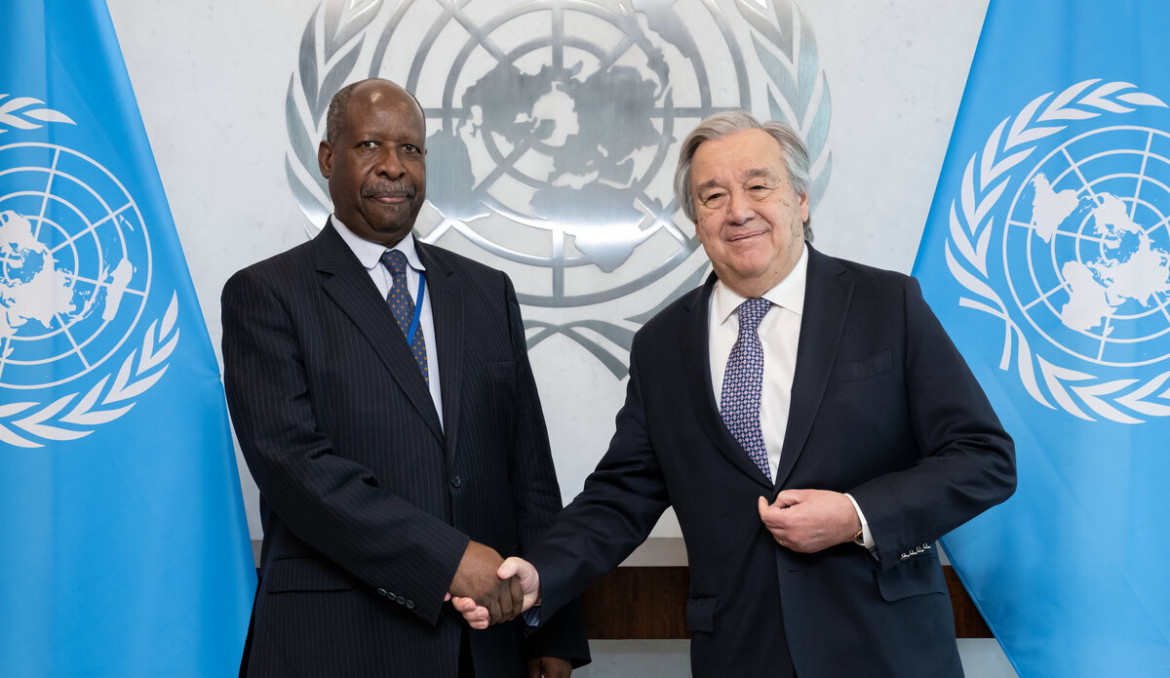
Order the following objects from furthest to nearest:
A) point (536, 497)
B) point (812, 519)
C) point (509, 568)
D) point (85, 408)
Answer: point (85, 408)
point (536, 497)
point (509, 568)
point (812, 519)

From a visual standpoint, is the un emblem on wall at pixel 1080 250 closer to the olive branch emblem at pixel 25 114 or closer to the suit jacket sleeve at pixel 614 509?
the suit jacket sleeve at pixel 614 509

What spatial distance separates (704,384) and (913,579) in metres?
0.49

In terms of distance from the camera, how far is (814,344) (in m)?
1.71

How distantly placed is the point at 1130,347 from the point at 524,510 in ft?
4.88

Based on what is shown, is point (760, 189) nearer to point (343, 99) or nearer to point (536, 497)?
point (536, 497)

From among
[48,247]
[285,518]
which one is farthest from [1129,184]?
[48,247]

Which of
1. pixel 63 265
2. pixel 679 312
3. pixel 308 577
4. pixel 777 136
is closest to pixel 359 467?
pixel 308 577

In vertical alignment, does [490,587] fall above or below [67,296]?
below

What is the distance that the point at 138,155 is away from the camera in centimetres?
240

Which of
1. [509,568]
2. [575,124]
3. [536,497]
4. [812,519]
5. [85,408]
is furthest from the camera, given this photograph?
[575,124]

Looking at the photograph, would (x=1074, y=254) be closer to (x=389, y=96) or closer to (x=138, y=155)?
(x=389, y=96)

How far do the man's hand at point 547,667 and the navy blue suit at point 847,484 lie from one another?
0.78 ft

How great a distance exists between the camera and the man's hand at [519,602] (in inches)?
68.5

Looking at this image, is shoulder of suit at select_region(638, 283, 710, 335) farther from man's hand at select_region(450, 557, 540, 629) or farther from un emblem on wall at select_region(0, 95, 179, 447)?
un emblem on wall at select_region(0, 95, 179, 447)
